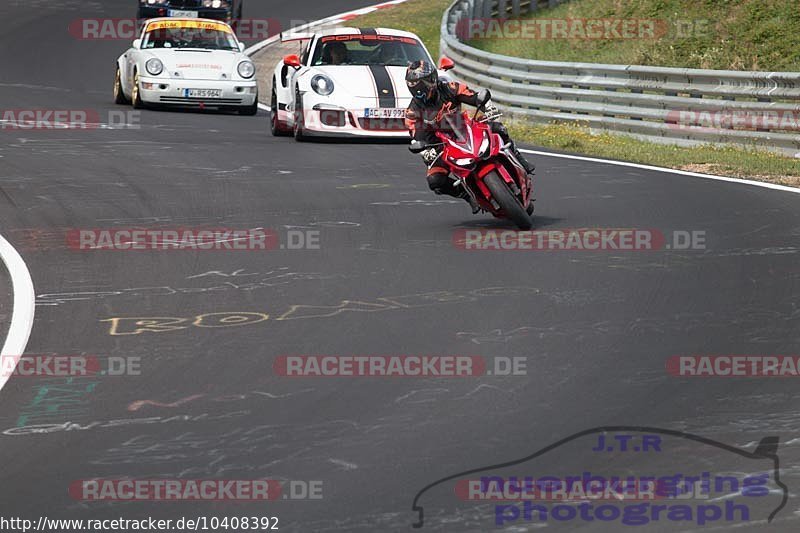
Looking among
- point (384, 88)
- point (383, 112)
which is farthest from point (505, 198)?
point (384, 88)

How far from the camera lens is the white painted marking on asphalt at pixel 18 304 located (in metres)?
7.67

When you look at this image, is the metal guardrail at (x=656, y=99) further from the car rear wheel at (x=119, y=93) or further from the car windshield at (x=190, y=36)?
the car rear wheel at (x=119, y=93)

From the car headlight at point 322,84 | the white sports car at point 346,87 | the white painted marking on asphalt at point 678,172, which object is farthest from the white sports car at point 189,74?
the white painted marking on asphalt at point 678,172

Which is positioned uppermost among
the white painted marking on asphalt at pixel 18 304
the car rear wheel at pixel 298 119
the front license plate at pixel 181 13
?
the white painted marking on asphalt at pixel 18 304

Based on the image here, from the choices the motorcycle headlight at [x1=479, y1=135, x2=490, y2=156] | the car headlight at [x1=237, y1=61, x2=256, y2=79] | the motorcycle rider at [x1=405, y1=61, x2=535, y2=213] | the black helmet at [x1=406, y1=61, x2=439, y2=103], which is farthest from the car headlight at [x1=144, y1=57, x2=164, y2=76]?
the motorcycle headlight at [x1=479, y1=135, x2=490, y2=156]

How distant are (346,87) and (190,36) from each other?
18.5 ft

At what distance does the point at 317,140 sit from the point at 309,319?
11.1 meters

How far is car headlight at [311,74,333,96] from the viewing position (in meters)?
18.5

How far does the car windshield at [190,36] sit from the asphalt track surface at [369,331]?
8.16 meters

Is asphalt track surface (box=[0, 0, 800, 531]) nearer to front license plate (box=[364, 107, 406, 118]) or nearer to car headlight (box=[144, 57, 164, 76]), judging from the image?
front license plate (box=[364, 107, 406, 118])

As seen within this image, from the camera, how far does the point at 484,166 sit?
11.2 m

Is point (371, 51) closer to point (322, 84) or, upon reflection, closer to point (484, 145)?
point (322, 84)

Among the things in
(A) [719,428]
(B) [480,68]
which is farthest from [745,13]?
(A) [719,428]

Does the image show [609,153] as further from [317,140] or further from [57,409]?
[57,409]
